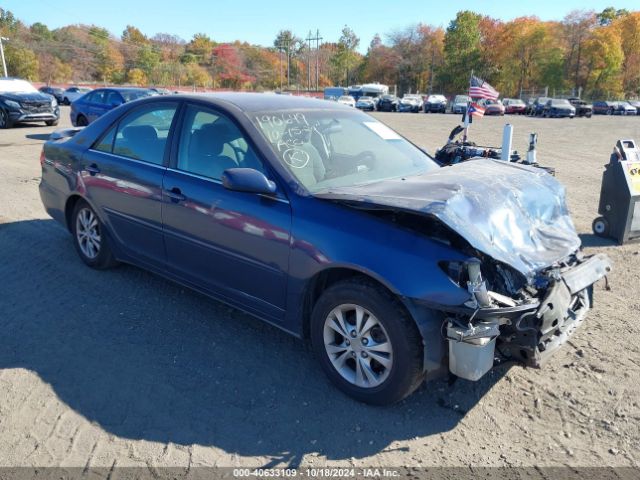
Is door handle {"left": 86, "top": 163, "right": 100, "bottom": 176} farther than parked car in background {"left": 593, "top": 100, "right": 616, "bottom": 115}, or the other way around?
parked car in background {"left": 593, "top": 100, "right": 616, "bottom": 115}

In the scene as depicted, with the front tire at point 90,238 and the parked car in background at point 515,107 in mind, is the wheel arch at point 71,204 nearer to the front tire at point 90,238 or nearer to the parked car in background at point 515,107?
the front tire at point 90,238

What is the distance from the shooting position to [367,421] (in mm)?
2877

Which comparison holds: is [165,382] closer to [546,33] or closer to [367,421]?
[367,421]

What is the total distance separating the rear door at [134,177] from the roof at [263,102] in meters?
0.39

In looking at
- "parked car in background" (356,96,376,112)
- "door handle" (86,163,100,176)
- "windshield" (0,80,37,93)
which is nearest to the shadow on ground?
"door handle" (86,163,100,176)

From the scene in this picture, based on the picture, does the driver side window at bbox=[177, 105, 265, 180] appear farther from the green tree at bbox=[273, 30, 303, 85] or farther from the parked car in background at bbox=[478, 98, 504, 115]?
the green tree at bbox=[273, 30, 303, 85]

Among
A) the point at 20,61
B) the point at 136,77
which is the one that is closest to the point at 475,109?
the point at 20,61

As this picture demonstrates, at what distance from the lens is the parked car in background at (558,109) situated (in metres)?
41.6

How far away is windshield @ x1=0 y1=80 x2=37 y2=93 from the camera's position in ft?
61.3

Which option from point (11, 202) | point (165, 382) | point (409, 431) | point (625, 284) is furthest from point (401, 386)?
point (11, 202)

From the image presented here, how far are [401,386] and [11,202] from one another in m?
6.94

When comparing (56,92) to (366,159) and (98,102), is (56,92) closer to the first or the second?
(98,102)

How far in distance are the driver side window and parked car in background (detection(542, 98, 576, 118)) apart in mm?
44167

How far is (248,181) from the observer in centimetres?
320
